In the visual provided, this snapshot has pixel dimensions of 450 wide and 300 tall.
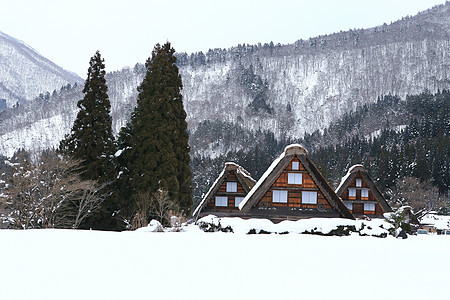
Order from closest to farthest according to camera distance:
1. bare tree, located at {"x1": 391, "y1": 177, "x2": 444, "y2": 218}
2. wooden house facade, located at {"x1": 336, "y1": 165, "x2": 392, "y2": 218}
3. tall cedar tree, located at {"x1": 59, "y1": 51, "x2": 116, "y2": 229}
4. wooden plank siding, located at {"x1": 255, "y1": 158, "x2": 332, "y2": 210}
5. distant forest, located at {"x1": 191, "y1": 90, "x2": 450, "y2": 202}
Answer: tall cedar tree, located at {"x1": 59, "y1": 51, "x2": 116, "y2": 229} → wooden plank siding, located at {"x1": 255, "y1": 158, "x2": 332, "y2": 210} → wooden house facade, located at {"x1": 336, "y1": 165, "x2": 392, "y2": 218} → bare tree, located at {"x1": 391, "y1": 177, "x2": 444, "y2": 218} → distant forest, located at {"x1": 191, "y1": 90, "x2": 450, "y2": 202}

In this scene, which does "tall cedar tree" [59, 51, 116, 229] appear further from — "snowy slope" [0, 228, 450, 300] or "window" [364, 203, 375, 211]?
"window" [364, 203, 375, 211]

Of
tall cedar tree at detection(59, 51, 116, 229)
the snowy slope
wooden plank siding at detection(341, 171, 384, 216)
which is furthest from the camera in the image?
wooden plank siding at detection(341, 171, 384, 216)

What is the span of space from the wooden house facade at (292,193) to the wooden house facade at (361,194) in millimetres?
15230

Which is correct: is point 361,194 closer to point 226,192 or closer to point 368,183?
point 368,183

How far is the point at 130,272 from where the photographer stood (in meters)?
7.20

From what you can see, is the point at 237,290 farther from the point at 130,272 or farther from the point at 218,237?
the point at 218,237

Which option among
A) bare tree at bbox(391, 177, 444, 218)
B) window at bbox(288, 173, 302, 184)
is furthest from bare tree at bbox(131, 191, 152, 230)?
bare tree at bbox(391, 177, 444, 218)

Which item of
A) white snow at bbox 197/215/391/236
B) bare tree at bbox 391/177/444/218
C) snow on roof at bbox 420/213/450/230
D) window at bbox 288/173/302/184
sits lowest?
snow on roof at bbox 420/213/450/230

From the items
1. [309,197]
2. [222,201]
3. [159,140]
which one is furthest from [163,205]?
[309,197]

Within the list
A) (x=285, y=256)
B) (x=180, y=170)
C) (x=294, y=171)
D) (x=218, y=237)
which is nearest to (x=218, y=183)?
(x=180, y=170)

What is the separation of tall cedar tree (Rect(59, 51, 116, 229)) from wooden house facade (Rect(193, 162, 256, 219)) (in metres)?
8.32

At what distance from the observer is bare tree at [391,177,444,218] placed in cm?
5825

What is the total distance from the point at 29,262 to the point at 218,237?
18.3ft

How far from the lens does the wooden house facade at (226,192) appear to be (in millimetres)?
29953
